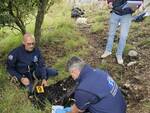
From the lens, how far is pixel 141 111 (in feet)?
23.9

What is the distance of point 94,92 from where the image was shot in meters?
5.88

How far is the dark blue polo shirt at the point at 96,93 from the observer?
19.3ft

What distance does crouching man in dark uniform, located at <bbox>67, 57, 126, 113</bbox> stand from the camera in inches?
232

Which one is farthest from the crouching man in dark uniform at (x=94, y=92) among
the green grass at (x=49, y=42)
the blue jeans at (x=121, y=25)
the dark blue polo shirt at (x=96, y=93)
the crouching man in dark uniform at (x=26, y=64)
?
the blue jeans at (x=121, y=25)

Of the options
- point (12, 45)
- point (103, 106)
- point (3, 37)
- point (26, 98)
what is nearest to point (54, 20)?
point (3, 37)

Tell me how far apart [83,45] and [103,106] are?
Result: 479 cm

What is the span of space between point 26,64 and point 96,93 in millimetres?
2629

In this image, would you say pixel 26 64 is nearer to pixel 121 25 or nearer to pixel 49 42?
pixel 121 25

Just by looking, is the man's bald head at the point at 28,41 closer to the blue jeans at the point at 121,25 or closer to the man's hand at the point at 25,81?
the man's hand at the point at 25,81

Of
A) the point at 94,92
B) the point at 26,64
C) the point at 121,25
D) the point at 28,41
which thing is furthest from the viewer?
the point at 121,25

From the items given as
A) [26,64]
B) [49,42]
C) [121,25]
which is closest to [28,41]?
[26,64]

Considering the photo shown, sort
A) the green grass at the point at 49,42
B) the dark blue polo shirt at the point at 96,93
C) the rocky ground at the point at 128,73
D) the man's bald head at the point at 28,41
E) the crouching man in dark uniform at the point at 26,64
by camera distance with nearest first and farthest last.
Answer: the dark blue polo shirt at the point at 96,93 < the green grass at the point at 49,42 < the rocky ground at the point at 128,73 < the man's bald head at the point at 28,41 < the crouching man in dark uniform at the point at 26,64

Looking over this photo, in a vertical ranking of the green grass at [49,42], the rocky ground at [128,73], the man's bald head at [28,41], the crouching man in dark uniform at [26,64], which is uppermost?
the man's bald head at [28,41]

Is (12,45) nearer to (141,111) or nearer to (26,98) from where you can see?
(26,98)
